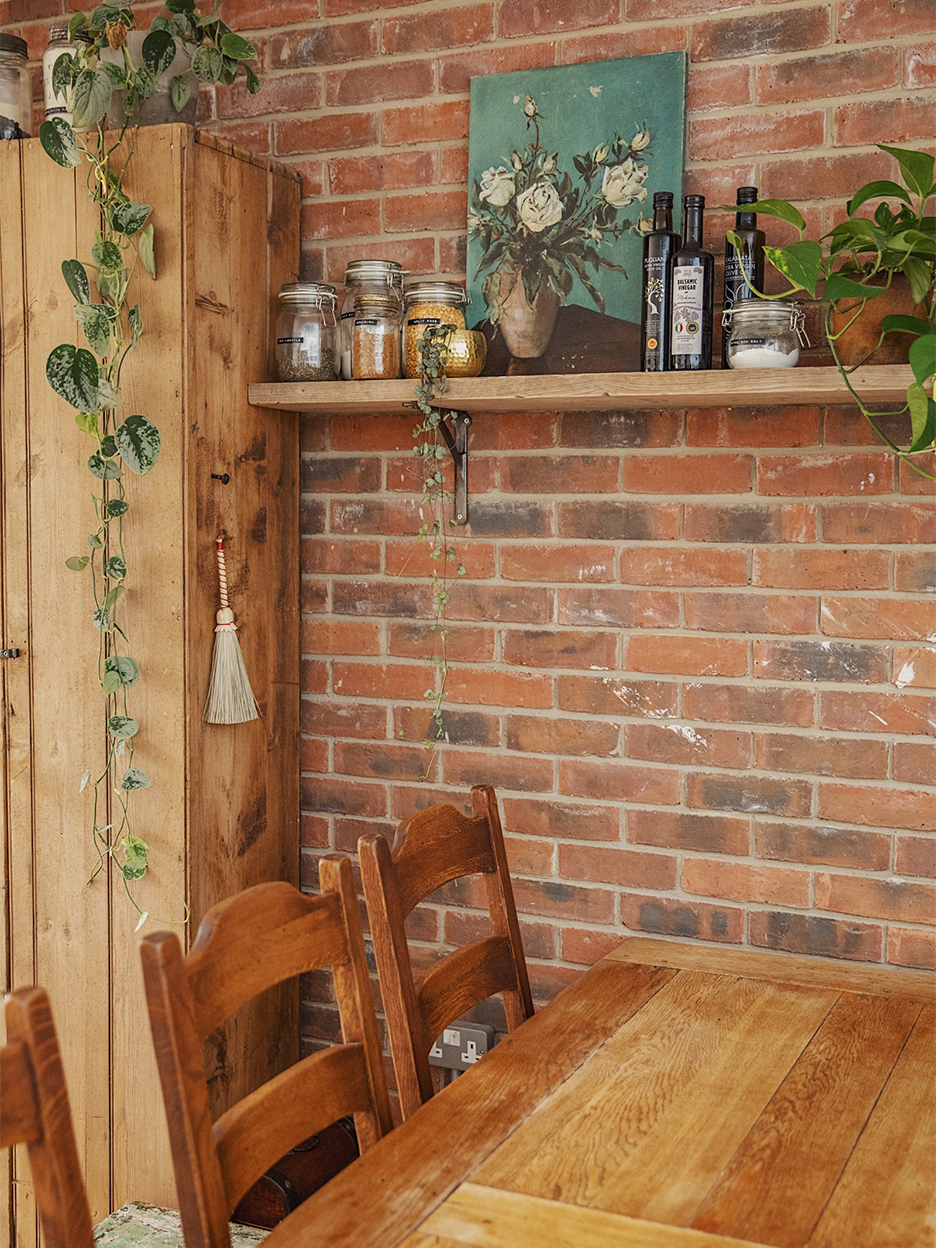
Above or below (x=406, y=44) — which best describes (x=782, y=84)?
below

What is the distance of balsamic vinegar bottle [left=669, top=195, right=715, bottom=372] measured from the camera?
1.87 metres

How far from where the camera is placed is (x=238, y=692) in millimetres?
2107

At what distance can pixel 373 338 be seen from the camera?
6.85ft

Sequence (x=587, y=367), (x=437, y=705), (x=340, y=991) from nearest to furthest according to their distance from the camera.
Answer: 1. (x=340, y=991)
2. (x=587, y=367)
3. (x=437, y=705)

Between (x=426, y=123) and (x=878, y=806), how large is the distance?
1.47 meters

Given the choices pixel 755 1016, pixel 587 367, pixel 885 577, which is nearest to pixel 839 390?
pixel 885 577

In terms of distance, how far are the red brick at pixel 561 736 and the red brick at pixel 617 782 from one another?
0.08 ft

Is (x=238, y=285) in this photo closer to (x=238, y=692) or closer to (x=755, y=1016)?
(x=238, y=692)

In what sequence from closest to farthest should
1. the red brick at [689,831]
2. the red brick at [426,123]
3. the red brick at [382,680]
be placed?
the red brick at [689,831]
the red brick at [426,123]
the red brick at [382,680]

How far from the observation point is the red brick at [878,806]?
196 centimetres

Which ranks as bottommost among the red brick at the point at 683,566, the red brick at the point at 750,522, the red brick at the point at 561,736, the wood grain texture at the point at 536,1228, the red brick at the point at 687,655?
the wood grain texture at the point at 536,1228

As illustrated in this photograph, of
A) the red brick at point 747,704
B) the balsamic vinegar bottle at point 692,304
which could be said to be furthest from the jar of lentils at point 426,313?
the red brick at point 747,704

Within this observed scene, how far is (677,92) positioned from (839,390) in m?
0.63

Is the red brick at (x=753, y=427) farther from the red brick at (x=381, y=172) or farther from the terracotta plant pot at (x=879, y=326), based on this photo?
the red brick at (x=381, y=172)
